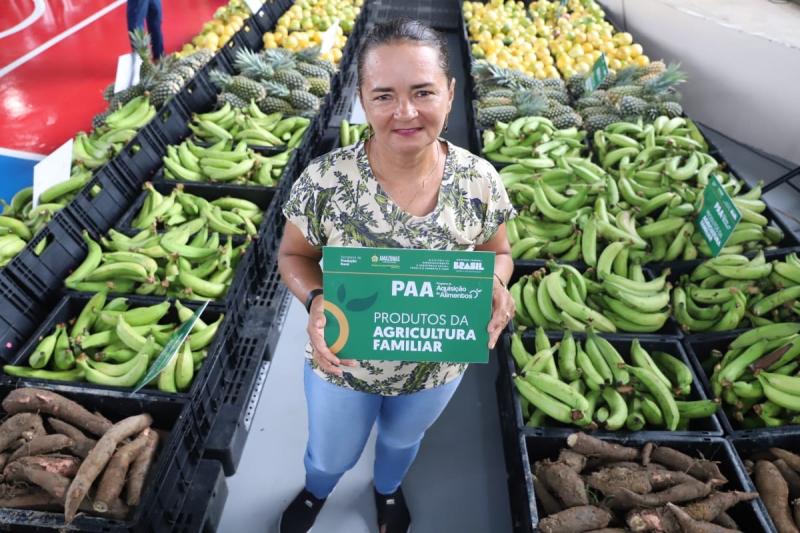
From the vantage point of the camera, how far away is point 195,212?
9.57 ft

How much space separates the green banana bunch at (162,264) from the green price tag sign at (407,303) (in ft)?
4.24

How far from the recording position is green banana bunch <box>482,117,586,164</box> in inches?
134

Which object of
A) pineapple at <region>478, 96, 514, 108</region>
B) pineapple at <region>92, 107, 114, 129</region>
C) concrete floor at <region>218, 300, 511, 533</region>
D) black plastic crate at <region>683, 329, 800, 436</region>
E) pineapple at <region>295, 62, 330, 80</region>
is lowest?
concrete floor at <region>218, 300, 511, 533</region>

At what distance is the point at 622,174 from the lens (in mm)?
3090

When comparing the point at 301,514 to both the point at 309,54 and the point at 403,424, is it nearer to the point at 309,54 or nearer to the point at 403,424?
the point at 403,424

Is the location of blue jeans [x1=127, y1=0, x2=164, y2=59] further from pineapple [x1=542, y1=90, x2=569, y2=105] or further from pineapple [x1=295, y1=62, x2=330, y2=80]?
pineapple [x1=542, y1=90, x2=569, y2=105]

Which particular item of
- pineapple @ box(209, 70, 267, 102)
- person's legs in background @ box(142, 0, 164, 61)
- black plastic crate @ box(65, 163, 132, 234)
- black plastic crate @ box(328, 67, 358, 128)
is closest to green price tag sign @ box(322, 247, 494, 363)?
black plastic crate @ box(65, 163, 132, 234)

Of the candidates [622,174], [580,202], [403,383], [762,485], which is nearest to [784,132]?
[622,174]

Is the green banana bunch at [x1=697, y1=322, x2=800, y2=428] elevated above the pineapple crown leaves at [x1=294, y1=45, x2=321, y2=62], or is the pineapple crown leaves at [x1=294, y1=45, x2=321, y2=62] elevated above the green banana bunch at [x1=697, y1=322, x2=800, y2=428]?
the pineapple crown leaves at [x1=294, y1=45, x2=321, y2=62]

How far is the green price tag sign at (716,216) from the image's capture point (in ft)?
7.31

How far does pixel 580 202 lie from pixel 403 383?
1765 millimetres

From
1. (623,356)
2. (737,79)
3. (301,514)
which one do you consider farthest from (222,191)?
(737,79)

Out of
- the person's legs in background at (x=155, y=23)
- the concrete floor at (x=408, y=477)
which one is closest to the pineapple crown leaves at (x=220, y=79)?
the person's legs in background at (x=155, y=23)

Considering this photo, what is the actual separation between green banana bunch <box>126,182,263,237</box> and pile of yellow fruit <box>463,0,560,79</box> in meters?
2.76
